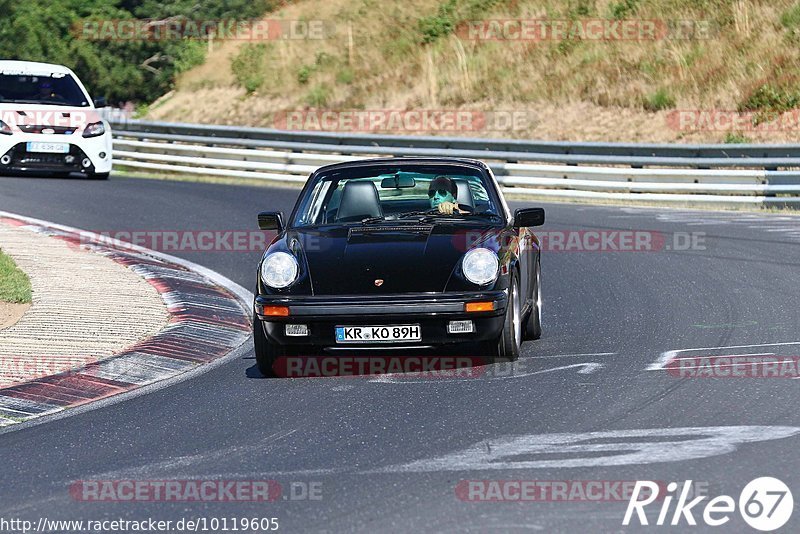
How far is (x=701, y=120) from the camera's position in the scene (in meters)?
26.2

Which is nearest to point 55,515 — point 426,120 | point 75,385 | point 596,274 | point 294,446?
point 294,446

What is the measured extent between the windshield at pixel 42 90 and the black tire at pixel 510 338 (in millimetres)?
14096

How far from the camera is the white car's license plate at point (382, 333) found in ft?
28.1

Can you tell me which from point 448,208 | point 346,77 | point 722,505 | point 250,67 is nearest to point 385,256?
point 448,208

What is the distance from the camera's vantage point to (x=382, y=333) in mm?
8570

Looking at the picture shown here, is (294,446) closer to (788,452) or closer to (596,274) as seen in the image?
(788,452)

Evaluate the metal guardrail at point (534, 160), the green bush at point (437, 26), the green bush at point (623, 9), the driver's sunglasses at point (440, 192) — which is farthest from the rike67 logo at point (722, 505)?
the green bush at point (437, 26)

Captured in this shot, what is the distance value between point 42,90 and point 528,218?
14085 mm

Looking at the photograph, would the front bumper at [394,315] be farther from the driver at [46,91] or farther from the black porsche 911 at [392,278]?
the driver at [46,91]

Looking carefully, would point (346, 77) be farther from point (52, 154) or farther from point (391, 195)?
point (391, 195)

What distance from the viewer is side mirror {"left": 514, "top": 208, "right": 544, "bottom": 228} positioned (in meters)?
9.74

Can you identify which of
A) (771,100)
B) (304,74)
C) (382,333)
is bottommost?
(382,333)

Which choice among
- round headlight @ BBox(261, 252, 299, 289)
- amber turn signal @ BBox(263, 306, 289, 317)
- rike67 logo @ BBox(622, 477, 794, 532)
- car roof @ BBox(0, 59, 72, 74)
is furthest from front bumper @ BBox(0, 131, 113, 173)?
rike67 logo @ BBox(622, 477, 794, 532)

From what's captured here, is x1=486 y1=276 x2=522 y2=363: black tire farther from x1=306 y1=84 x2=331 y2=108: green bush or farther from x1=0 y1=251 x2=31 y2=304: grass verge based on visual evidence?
x1=306 y1=84 x2=331 y2=108: green bush
